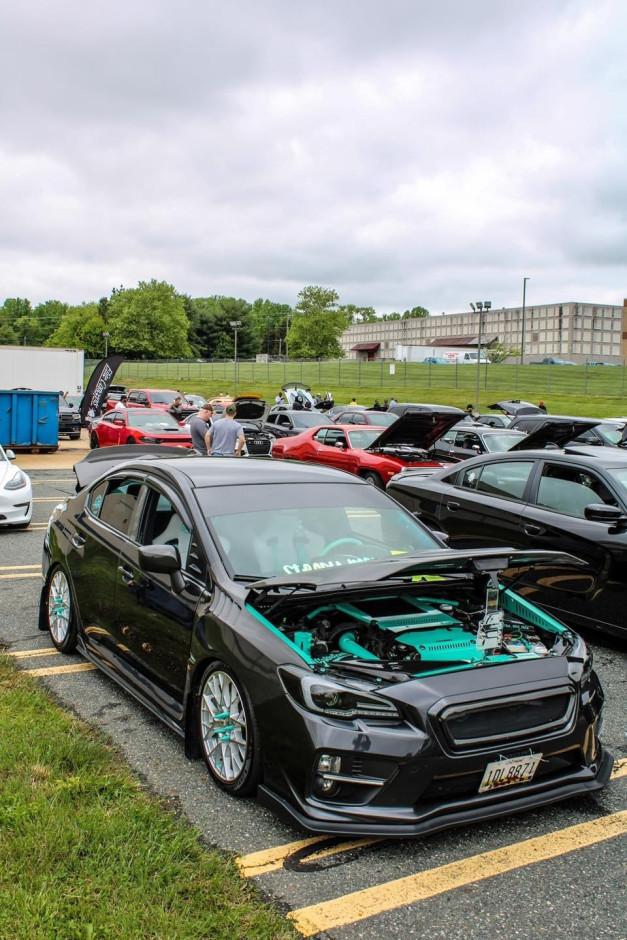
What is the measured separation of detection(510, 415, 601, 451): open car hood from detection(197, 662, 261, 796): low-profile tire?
6857 mm

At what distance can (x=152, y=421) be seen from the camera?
870 inches

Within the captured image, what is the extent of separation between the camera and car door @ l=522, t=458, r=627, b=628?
19.4 feet

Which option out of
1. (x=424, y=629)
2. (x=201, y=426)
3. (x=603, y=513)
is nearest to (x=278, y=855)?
(x=424, y=629)

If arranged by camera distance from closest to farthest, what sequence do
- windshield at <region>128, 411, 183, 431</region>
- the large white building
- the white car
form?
the white car → windshield at <region>128, 411, 183, 431</region> → the large white building

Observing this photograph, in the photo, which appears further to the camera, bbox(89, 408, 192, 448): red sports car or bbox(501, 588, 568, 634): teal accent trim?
bbox(89, 408, 192, 448): red sports car

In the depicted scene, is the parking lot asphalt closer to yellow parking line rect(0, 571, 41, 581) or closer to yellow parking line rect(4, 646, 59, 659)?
yellow parking line rect(4, 646, 59, 659)

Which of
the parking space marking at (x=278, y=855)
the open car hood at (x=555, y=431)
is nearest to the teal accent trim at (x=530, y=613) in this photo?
the parking space marking at (x=278, y=855)

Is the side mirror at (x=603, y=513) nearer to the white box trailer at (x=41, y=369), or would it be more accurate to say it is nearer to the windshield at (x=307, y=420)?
the windshield at (x=307, y=420)

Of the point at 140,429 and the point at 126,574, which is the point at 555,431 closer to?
the point at 126,574

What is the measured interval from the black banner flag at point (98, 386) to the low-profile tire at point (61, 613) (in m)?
25.2

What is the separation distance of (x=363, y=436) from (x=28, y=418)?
1154 centimetres

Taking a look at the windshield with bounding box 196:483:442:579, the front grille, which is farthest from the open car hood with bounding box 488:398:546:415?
the front grille

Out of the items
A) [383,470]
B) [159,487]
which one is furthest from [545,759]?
[383,470]

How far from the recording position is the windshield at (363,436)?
16.7 m
